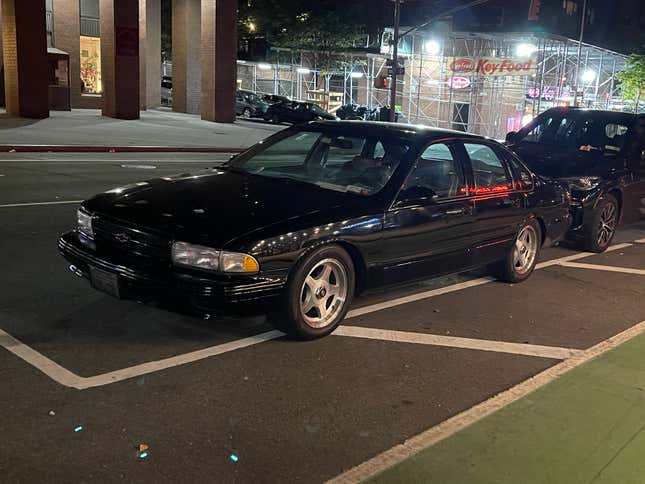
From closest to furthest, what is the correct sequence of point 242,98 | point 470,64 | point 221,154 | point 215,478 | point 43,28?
point 215,478, point 221,154, point 43,28, point 470,64, point 242,98

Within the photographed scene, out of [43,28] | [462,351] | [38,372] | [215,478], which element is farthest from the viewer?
[43,28]

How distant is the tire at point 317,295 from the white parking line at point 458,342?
9.6 inches

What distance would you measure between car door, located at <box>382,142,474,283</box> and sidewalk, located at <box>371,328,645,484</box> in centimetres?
150

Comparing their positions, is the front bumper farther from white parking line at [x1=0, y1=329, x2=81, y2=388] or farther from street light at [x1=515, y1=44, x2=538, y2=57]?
street light at [x1=515, y1=44, x2=538, y2=57]

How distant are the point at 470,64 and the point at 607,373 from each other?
110 ft

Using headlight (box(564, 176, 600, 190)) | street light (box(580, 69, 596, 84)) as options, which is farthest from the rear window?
street light (box(580, 69, 596, 84))

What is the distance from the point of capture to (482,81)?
36.5 m

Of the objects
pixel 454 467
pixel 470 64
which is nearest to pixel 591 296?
Answer: pixel 454 467

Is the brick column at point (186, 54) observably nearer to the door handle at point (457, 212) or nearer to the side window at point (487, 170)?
the side window at point (487, 170)

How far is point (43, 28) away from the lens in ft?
81.3

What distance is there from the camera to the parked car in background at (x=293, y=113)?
38156mm

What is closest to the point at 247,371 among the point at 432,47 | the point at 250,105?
the point at 432,47

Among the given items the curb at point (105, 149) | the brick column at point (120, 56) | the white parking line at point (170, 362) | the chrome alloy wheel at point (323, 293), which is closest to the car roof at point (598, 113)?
the chrome alloy wheel at point (323, 293)

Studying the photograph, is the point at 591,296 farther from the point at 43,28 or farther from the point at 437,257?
the point at 43,28
